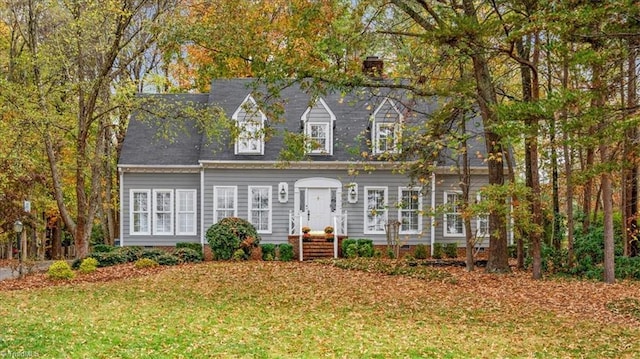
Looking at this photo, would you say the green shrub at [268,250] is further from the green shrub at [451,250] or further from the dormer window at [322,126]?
→ the green shrub at [451,250]

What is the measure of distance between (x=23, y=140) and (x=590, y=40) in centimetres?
1845

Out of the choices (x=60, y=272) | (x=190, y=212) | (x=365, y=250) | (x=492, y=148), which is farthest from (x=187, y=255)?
(x=492, y=148)

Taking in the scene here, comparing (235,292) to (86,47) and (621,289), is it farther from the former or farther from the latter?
(86,47)

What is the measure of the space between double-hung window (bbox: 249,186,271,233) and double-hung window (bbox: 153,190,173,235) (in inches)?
124

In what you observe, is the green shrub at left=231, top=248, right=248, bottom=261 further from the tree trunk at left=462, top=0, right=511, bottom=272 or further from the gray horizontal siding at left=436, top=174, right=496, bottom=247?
the tree trunk at left=462, top=0, right=511, bottom=272

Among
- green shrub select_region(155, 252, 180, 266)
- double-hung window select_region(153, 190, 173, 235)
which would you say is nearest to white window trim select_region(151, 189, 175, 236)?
double-hung window select_region(153, 190, 173, 235)

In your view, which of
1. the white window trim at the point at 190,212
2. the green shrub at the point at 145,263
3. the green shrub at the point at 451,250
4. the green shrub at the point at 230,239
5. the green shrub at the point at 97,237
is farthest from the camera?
the green shrub at the point at 97,237

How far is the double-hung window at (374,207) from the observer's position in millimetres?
24734

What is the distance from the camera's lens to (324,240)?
2373 centimetres

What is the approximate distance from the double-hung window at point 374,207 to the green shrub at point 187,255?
6.70 m

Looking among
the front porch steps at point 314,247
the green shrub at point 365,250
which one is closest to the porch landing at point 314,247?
the front porch steps at point 314,247

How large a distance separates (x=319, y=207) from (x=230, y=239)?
442 cm

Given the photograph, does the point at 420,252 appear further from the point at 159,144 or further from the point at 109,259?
the point at 159,144

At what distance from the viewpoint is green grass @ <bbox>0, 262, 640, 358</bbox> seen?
8.29 m
